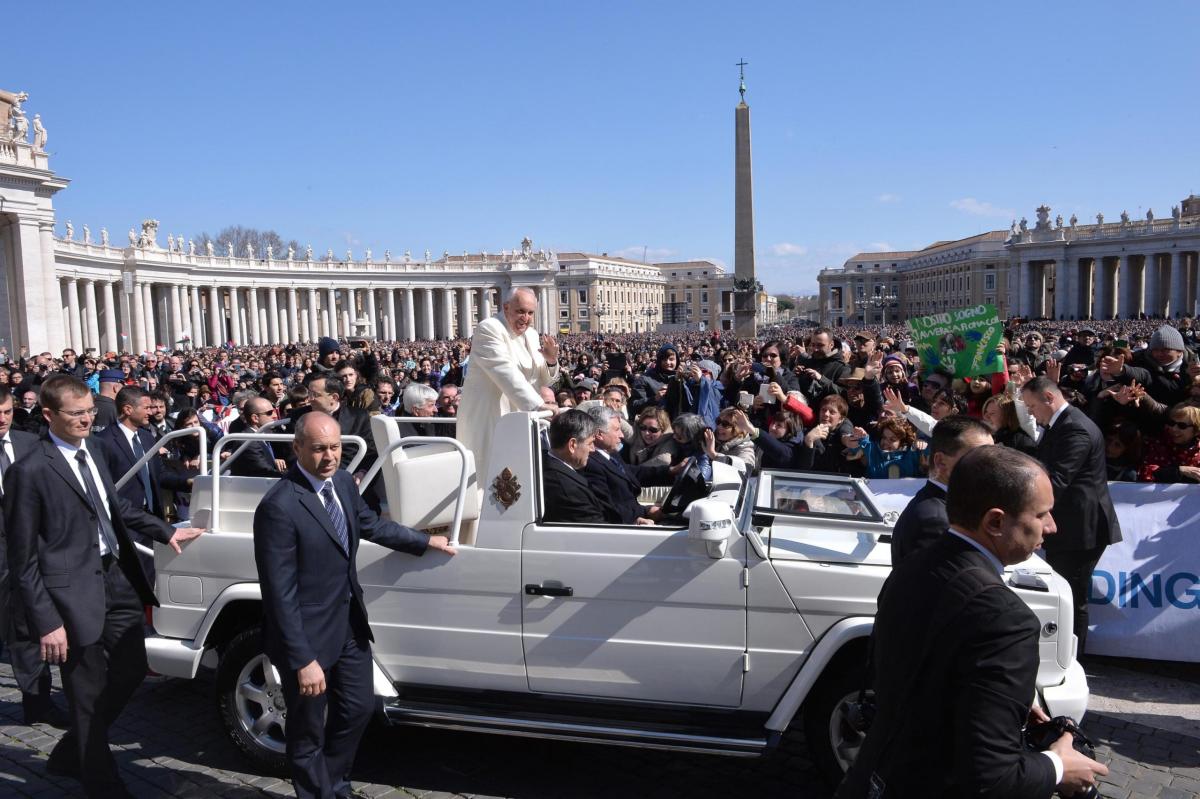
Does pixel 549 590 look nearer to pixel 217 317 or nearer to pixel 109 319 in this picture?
pixel 109 319

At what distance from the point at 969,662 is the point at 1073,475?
3797 mm

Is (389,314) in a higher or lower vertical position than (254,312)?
higher

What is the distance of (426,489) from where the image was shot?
4.73 meters

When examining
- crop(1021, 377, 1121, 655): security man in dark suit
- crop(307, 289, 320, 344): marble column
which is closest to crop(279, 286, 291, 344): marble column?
crop(307, 289, 320, 344): marble column

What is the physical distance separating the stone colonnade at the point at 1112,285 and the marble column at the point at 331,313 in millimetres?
76371

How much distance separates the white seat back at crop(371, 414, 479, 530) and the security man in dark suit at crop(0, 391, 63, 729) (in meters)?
1.80

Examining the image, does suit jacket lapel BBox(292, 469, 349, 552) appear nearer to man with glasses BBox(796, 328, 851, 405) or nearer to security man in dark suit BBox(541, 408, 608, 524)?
security man in dark suit BBox(541, 408, 608, 524)

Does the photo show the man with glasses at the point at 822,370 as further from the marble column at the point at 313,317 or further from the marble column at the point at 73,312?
the marble column at the point at 313,317

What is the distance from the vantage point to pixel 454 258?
118875 mm

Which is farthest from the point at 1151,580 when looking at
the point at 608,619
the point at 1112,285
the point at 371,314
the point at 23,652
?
the point at 1112,285

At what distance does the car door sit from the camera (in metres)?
4.02

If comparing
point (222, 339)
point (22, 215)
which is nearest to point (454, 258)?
point (222, 339)

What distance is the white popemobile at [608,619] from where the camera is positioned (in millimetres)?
3920

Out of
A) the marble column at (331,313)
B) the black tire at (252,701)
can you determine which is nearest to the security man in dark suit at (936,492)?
the black tire at (252,701)
